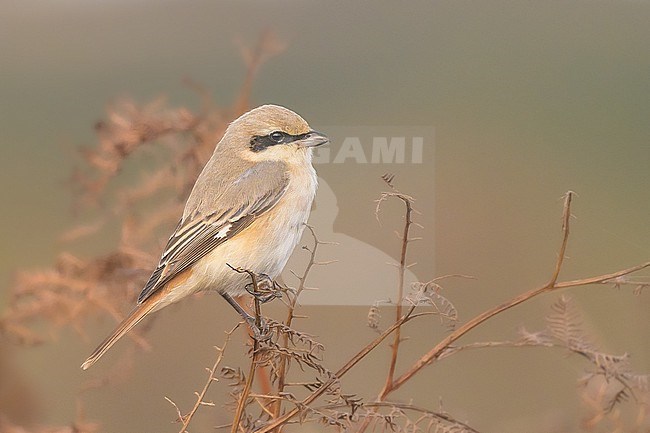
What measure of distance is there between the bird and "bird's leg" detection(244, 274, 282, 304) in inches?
0.8

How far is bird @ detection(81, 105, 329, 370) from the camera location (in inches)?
45.0

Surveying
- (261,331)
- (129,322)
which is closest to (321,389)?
(261,331)

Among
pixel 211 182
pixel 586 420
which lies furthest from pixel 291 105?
pixel 586 420

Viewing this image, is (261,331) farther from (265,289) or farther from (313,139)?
(313,139)

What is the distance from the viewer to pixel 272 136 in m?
1.17

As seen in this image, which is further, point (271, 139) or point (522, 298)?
point (271, 139)

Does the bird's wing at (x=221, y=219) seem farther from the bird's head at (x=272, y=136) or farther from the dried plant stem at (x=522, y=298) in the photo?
the dried plant stem at (x=522, y=298)

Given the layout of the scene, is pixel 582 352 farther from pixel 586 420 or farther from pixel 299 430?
pixel 299 430

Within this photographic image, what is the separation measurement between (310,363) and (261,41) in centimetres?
61

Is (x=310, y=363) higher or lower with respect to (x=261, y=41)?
lower

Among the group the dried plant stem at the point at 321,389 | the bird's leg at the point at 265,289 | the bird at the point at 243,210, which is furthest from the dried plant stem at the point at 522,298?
the bird at the point at 243,210

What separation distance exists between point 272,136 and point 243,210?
108mm

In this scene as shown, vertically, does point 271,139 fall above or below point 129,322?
above

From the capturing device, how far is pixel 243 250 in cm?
118
